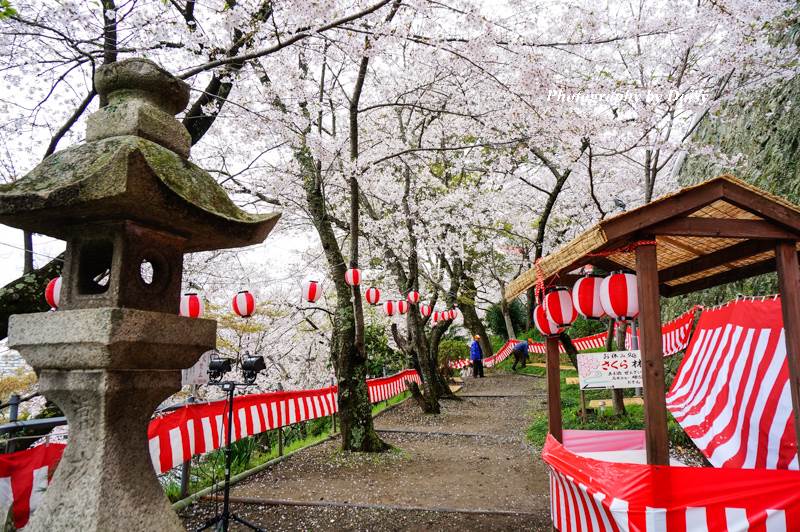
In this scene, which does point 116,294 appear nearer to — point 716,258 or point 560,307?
point 560,307

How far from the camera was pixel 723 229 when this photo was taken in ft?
12.2

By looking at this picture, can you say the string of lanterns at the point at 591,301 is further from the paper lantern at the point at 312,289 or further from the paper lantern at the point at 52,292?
the paper lantern at the point at 312,289

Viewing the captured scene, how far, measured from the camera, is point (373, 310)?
65.8ft

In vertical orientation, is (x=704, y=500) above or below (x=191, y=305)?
below

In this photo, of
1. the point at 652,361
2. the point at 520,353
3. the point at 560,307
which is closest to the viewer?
the point at 652,361

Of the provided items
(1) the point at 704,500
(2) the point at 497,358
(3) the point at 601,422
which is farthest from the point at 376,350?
(1) the point at 704,500

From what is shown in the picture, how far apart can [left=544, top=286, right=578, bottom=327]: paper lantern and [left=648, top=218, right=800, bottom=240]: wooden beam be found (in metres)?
1.49

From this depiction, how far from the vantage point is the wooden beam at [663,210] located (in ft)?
11.6

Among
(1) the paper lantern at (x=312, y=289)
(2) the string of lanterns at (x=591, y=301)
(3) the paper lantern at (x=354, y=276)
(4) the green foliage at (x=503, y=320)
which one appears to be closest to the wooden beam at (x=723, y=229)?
(2) the string of lanterns at (x=591, y=301)

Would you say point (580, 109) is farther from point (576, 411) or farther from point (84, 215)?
point (84, 215)

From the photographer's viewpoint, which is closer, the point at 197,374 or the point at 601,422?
the point at 197,374

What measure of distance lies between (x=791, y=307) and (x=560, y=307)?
1.88 metres

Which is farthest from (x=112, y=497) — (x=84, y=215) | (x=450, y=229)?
(x=450, y=229)

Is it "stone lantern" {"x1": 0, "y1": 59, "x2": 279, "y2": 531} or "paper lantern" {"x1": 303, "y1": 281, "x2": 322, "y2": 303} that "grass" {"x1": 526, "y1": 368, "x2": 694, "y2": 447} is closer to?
"paper lantern" {"x1": 303, "y1": 281, "x2": 322, "y2": 303}
